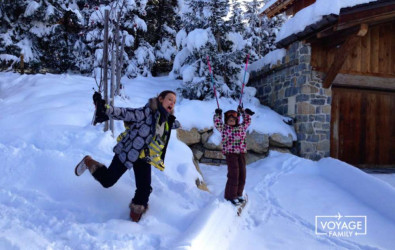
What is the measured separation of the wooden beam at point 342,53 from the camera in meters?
6.57

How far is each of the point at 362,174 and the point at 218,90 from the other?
4622 millimetres

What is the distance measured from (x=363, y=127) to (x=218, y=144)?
4707 millimetres

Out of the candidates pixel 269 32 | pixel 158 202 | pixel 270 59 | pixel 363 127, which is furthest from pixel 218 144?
pixel 269 32

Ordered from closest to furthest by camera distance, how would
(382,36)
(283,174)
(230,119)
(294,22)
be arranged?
(230,119) < (283,174) < (294,22) < (382,36)

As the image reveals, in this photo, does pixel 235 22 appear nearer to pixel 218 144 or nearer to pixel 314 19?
pixel 314 19

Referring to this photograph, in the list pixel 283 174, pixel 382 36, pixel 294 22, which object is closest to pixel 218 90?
pixel 294 22

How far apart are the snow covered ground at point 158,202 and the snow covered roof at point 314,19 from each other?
3237 mm

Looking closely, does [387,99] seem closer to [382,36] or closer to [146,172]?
[382,36]

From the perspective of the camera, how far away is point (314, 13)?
22.9 feet

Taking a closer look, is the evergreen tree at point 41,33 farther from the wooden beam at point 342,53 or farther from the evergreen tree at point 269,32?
the wooden beam at point 342,53

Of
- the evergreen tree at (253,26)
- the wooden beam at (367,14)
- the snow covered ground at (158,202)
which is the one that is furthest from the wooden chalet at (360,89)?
the evergreen tree at (253,26)

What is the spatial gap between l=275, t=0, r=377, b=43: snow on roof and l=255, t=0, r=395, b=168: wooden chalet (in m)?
0.16

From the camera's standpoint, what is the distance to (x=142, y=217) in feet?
9.58

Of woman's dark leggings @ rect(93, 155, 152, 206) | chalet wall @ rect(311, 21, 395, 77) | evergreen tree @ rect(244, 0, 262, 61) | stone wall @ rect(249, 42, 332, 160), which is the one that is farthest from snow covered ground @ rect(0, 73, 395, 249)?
evergreen tree @ rect(244, 0, 262, 61)
